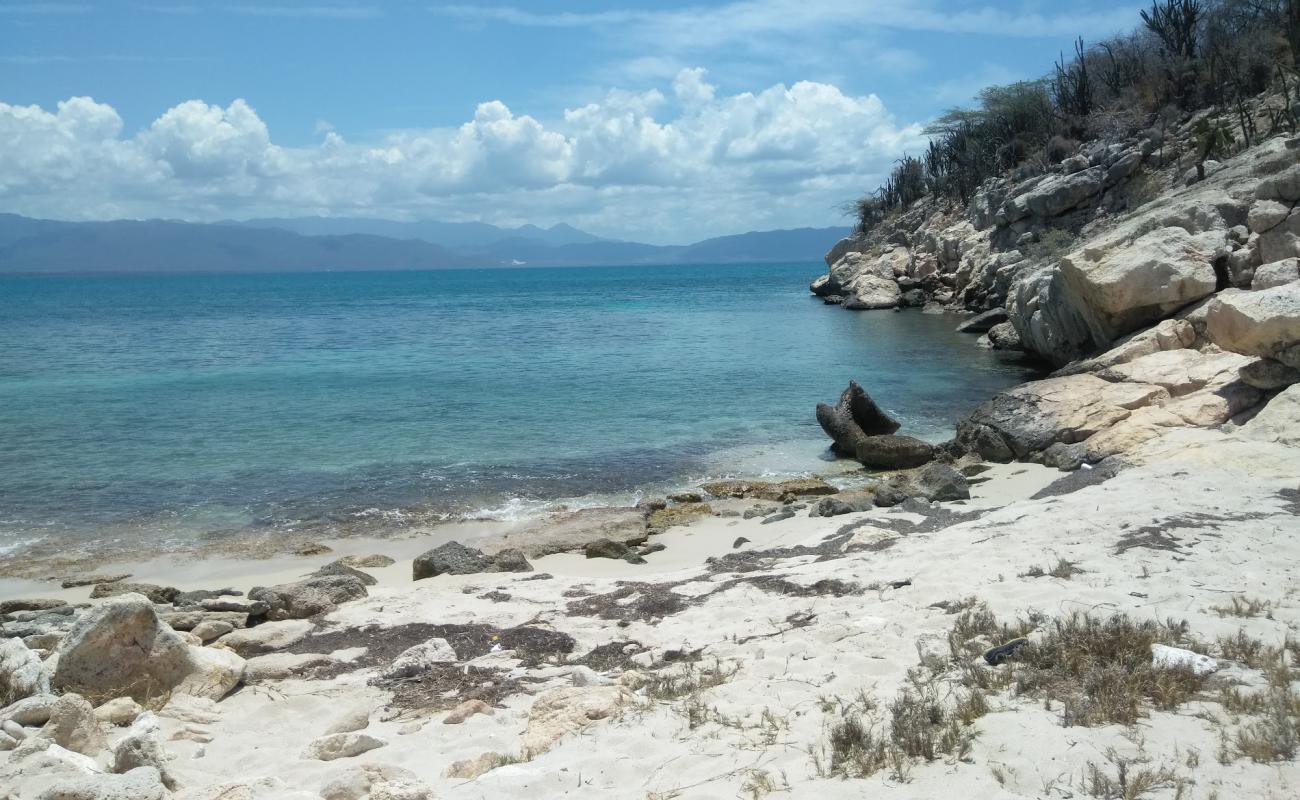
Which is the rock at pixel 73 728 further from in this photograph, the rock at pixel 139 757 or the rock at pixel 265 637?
the rock at pixel 265 637

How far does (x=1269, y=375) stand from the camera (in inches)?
499

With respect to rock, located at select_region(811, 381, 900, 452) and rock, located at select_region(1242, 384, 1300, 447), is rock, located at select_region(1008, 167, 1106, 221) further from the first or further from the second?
rock, located at select_region(1242, 384, 1300, 447)

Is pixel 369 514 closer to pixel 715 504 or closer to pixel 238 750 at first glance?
pixel 715 504

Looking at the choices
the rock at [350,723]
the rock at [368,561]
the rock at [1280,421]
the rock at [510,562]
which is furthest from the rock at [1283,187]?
the rock at [350,723]

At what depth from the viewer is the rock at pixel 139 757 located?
4.77m

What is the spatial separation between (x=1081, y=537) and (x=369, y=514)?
10311 millimetres

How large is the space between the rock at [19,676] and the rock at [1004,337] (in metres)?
29.3

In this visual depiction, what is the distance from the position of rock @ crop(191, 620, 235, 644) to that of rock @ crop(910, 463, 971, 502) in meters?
8.84

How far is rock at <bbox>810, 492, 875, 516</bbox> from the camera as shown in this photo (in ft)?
40.3

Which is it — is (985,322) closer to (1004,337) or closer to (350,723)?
(1004,337)

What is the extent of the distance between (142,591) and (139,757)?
677cm

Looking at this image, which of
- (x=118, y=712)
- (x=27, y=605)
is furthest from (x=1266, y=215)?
(x=27, y=605)

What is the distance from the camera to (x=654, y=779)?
177 inches

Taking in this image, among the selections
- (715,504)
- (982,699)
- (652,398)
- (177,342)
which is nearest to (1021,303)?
(652,398)
